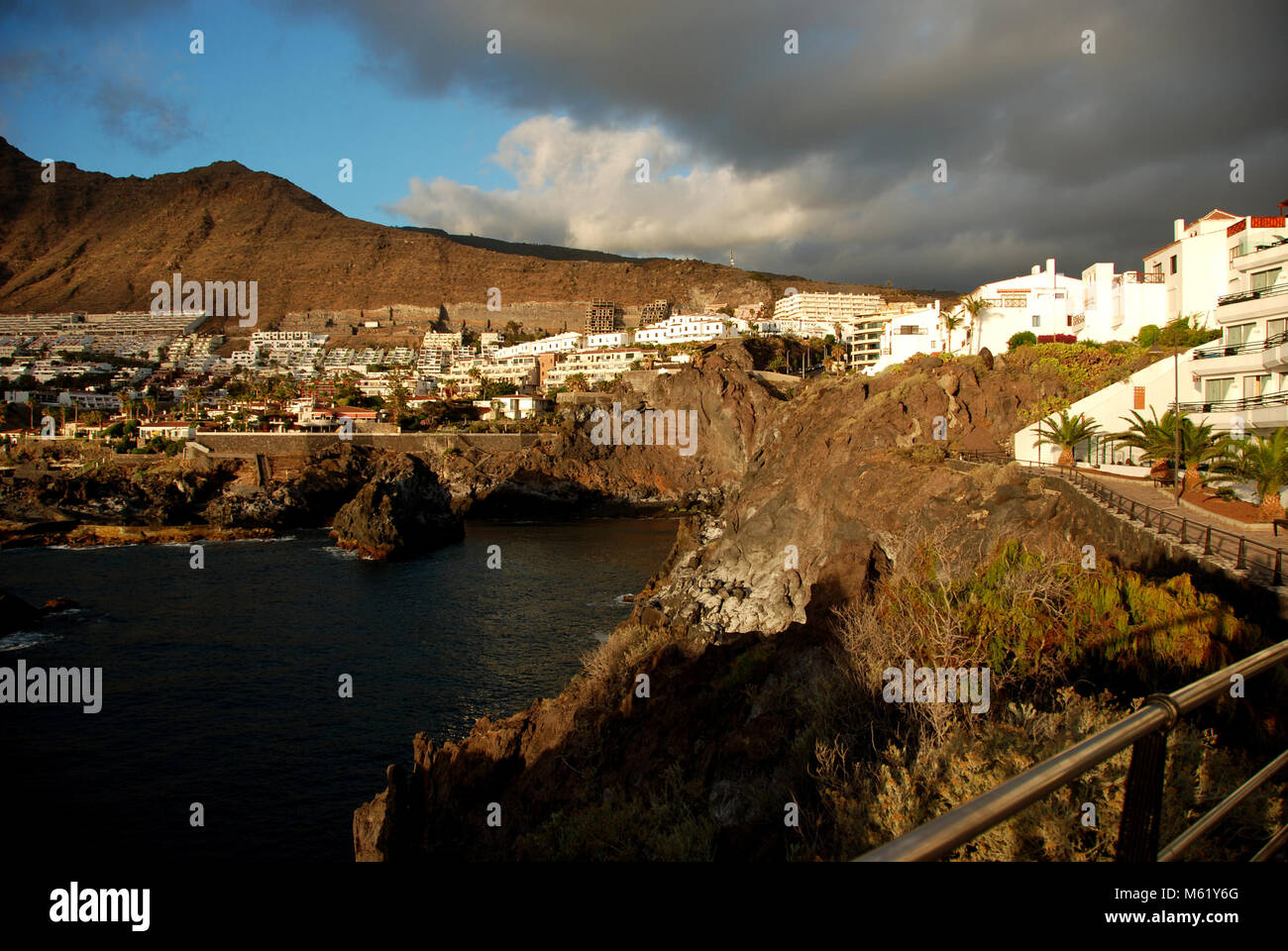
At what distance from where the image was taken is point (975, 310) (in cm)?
4722

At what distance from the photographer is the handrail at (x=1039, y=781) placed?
4.87 ft

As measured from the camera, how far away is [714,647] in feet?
58.9

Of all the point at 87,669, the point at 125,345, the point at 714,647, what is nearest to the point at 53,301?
the point at 125,345

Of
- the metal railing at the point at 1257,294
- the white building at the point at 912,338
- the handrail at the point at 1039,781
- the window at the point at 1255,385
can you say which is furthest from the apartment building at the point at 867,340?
the handrail at the point at 1039,781

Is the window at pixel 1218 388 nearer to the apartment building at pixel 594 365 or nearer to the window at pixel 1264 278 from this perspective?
the window at pixel 1264 278

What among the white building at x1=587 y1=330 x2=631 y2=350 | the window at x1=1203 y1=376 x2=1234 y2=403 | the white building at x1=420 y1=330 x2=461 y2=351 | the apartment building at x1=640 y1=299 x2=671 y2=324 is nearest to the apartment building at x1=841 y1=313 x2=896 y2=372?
the white building at x1=587 y1=330 x2=631 y2=350

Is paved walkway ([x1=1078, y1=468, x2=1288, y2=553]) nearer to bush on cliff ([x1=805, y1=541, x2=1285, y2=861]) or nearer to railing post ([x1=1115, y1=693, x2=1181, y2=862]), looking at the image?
bush on cliff ([x1=805, y1=541, x2=1285, y2=861])

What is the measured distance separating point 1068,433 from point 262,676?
2905 centimetres

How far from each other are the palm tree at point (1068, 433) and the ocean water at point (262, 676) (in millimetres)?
18487

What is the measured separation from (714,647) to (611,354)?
3438 inches

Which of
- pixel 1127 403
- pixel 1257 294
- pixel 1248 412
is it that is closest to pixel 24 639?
pixel 1127 403

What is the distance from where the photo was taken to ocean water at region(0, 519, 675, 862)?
16.7 metres

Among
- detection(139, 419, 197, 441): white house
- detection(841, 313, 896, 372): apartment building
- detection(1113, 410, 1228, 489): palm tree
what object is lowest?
detection(1113, 410, 1228, 489): palm tree

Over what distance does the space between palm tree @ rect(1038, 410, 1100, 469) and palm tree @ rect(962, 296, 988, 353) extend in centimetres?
2111
